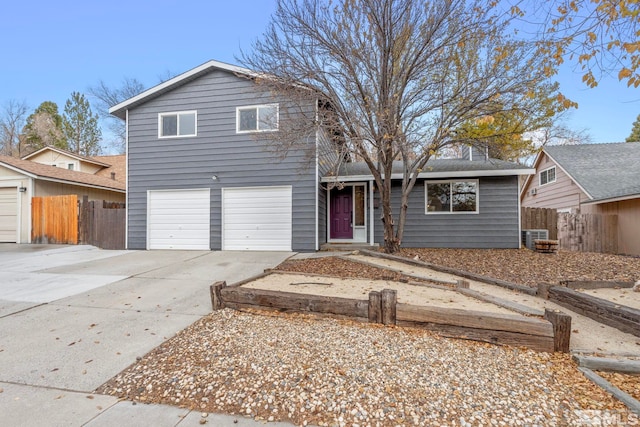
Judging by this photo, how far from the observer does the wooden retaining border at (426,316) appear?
284 centimetres

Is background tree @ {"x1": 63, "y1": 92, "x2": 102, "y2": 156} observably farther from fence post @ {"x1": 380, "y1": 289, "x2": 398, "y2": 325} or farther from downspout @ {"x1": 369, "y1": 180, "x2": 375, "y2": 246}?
fence post @ {"x1": 380, "y1": 289, "x2": 398, "y2": 325}

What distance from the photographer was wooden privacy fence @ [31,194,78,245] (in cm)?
1107

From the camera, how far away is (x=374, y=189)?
10938 mm

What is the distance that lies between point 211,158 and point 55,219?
6.55 metres

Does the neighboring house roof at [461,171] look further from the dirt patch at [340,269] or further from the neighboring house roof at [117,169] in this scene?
the neighboring house roof at [117,169]

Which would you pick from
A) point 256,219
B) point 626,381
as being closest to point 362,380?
point 626,381

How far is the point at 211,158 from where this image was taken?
402 inches

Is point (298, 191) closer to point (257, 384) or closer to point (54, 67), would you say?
point (257, 384)

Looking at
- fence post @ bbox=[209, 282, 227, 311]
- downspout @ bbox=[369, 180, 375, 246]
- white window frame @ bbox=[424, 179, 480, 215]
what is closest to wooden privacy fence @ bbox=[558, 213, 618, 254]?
white window frame @ bbox=[424, 179, 480, 215]

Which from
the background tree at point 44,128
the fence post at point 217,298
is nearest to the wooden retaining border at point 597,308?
the fence post at point 217,298

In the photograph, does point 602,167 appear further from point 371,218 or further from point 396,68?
point 396,68

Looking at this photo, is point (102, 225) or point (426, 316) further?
point (102, 225)

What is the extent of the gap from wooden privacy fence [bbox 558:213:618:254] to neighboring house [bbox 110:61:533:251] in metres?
3.92

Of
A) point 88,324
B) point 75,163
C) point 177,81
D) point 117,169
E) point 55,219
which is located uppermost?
point 177,81
